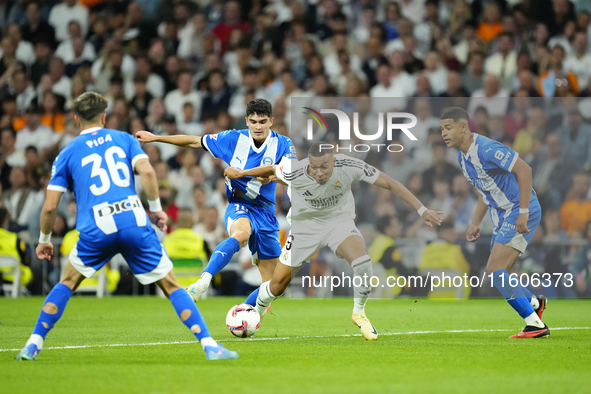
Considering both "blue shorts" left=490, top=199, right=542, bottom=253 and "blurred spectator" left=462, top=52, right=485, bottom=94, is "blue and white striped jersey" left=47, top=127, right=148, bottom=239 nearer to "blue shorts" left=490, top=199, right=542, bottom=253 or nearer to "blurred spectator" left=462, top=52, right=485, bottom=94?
"blue shorts" left=490, top=199, right=542, bottom=253

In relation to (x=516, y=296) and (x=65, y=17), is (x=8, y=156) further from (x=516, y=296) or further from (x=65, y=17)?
(x=516, y=296)

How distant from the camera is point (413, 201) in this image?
26.6ft

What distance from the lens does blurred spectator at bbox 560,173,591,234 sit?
1355cm

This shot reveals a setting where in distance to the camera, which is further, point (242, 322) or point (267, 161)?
point (267, 161)

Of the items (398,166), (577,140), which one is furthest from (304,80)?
(577,140)

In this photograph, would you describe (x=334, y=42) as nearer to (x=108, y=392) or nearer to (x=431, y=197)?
(x=431, y=197)

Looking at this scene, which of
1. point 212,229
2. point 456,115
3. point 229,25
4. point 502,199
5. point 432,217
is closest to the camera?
point 432,217

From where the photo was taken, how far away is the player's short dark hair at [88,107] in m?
6.43

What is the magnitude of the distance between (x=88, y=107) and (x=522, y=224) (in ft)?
15.6

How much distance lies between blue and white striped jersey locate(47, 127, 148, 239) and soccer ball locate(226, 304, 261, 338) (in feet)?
8.10

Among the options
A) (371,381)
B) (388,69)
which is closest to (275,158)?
(371,381)

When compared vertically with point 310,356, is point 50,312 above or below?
above

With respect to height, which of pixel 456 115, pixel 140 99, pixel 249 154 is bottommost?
pixel 249 154

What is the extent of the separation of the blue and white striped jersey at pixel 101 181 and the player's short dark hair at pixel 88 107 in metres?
0.19
